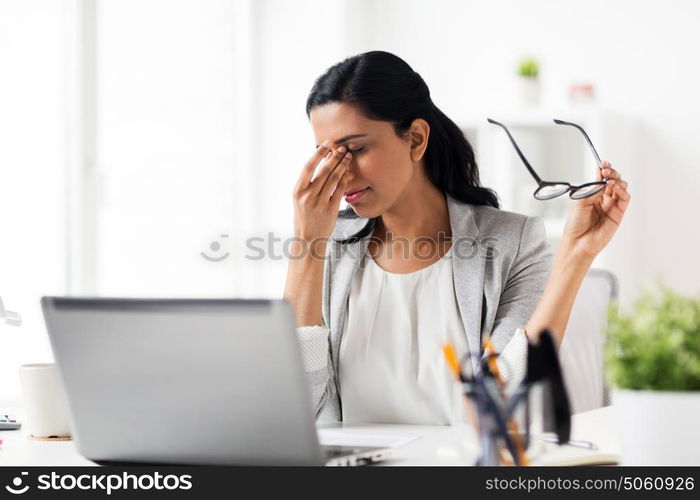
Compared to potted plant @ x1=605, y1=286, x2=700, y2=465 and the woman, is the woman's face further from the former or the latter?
potted plant @ x1=605, y1=286, x2=700, y2=465

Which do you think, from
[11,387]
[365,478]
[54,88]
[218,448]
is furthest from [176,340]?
[54,88]

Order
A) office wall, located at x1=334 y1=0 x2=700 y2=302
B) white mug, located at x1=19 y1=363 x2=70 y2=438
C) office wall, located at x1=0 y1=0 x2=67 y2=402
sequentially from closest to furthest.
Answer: white mug, located at x1=19 y1=363 x2=70 y2=438, office wall, located at x1=0 y1=0 x2=67 y2=402, office wall, located at x1=334 y1=0 x2=700 y2=302

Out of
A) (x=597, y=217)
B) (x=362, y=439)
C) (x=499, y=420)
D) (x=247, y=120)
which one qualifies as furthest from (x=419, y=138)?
(x=247, y=120)

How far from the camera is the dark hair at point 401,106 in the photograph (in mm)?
1804

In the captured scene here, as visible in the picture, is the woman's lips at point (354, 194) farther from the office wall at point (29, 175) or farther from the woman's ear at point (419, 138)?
the office wall at point (29, 175)

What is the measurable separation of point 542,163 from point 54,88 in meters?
1.86

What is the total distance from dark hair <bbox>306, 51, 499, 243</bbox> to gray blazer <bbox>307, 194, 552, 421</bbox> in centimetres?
7

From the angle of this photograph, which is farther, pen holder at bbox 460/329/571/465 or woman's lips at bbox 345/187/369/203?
woman's lips at bbox 345/187/369/203

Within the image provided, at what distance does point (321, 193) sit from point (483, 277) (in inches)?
14.3

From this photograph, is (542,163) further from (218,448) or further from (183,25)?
(218,448)

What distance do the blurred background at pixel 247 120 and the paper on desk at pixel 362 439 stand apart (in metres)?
1.22

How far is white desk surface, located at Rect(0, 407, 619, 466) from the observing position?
1117 mm

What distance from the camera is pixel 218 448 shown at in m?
1.02

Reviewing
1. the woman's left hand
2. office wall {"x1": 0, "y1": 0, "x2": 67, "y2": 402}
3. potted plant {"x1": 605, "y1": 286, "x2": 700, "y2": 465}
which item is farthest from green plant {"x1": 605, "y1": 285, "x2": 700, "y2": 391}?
office wall {"x1": 0, "y1": 0, "x2": 67, "y2": 402}
